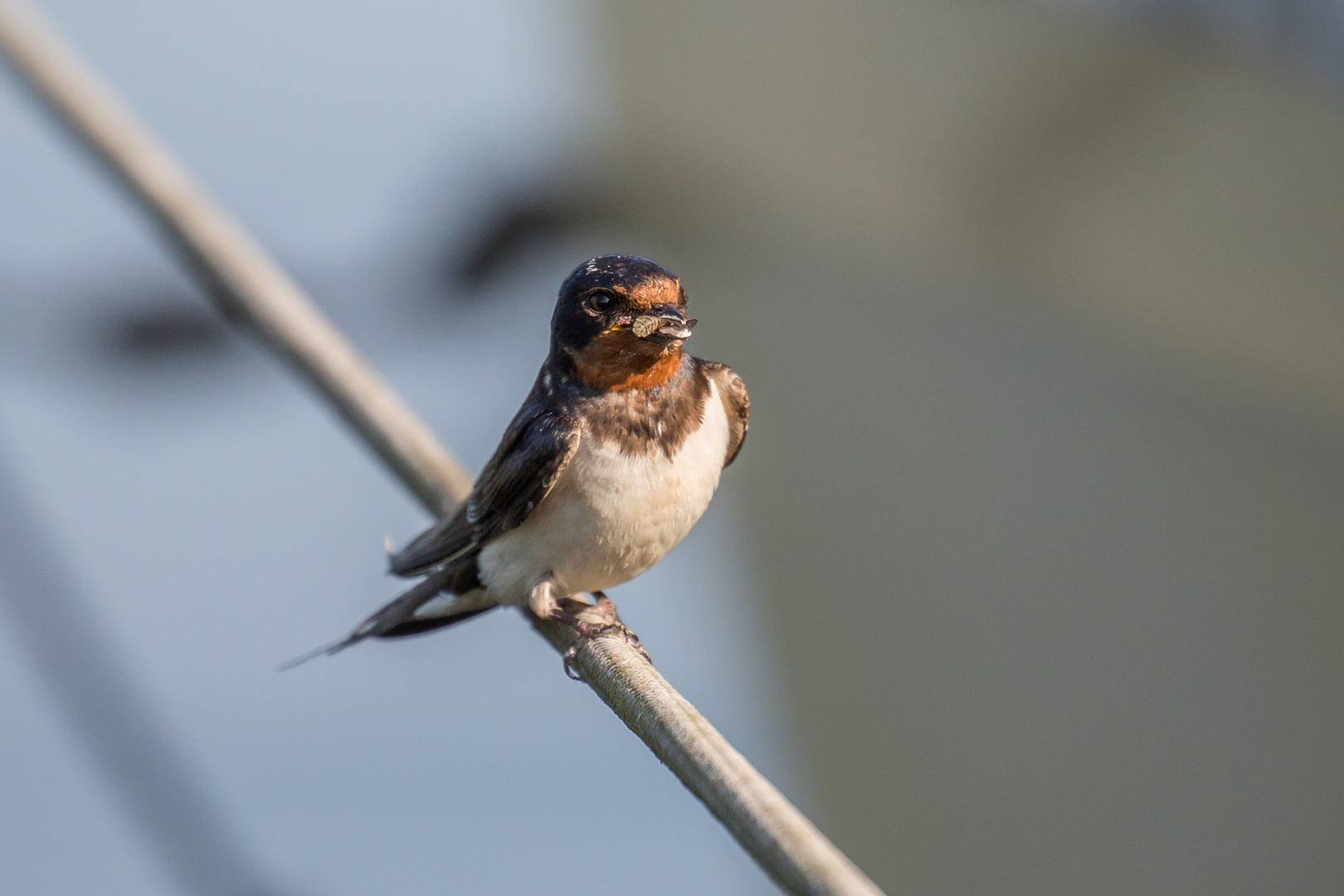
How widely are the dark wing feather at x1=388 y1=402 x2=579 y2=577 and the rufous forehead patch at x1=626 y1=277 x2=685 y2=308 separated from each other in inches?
4.3

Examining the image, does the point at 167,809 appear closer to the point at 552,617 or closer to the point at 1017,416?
the point at 552,617

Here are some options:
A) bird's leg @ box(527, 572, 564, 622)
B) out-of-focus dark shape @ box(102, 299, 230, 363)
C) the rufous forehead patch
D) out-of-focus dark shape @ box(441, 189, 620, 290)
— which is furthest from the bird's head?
out-of-focus dark shape @ box(441, 189, 620, 290)

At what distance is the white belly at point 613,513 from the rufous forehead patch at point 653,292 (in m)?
0.11

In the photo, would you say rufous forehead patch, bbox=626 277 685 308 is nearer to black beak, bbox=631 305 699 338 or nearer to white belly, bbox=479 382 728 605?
black beak, bbox=631 305 699 338

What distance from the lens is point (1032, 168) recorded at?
2676 mm

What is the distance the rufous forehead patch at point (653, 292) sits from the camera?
78 centimetres

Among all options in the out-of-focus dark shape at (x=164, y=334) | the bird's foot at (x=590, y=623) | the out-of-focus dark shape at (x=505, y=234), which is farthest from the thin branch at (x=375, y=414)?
the out-of-focus dark shape at (x=505, y=234)

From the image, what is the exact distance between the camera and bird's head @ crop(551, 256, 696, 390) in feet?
2.57

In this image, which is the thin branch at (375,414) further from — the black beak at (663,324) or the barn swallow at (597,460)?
the black beak at (663,324)

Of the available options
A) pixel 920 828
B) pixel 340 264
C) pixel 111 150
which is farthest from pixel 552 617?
pixel 920 828

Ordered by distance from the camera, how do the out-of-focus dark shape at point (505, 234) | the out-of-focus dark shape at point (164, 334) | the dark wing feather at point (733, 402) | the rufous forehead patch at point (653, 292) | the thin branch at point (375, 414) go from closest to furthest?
the thin branch at point (375, 414) < the rufous forehead patch at point (653, 292) < the dark wing feather at point (733, 402) < the out-of-focus dark shape at point (164, 334) < the out-of-focus dark shape at point (505, 234)

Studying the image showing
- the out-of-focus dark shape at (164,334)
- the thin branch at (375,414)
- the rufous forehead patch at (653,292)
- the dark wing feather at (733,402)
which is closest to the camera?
the thin branch at (375,414)

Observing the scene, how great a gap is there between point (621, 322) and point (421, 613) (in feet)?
1.13

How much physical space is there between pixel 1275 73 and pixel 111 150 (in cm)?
205
